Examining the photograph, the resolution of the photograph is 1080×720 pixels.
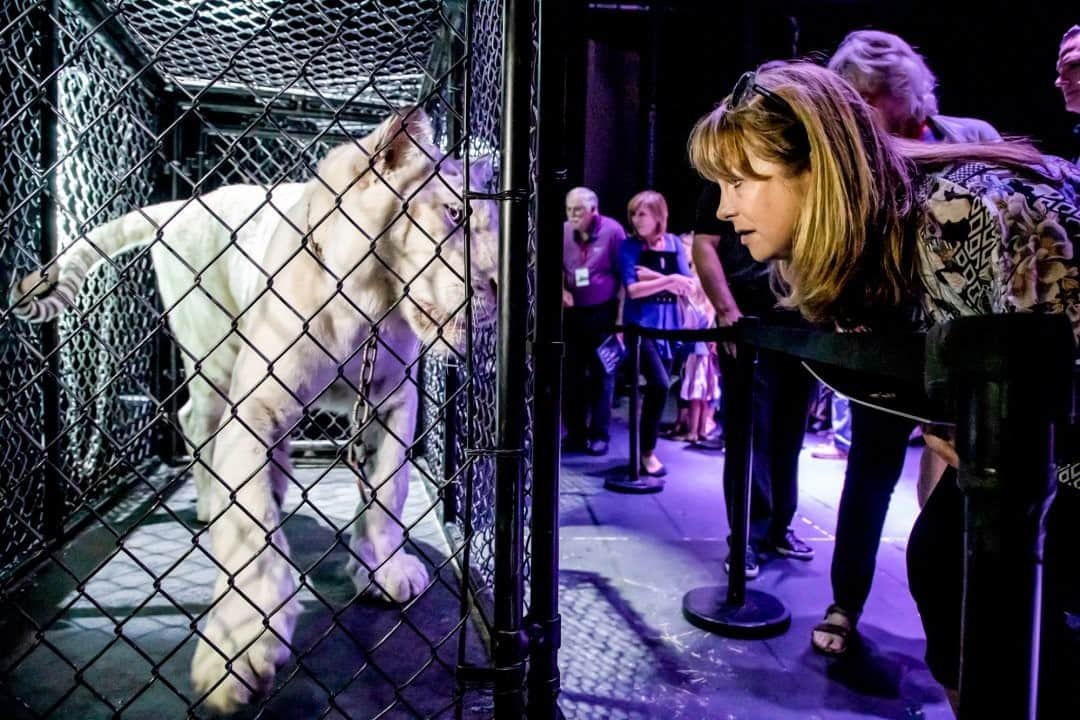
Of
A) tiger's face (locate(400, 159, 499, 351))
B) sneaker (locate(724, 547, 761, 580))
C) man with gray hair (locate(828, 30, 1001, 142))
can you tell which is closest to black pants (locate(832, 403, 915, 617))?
sneaker (locate(724, 547, 761, 580))

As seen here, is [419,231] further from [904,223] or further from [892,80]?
[892,80]

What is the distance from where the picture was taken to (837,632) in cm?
241

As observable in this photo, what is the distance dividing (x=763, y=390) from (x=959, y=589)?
178cm

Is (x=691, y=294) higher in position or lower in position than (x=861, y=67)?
lower

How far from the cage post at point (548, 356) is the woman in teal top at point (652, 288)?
349 cm

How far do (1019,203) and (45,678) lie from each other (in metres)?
2.74

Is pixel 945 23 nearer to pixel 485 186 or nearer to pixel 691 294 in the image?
pixel 691 294

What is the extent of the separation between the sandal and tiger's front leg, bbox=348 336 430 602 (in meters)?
1.49

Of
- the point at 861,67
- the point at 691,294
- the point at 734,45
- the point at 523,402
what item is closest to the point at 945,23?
the point at 734,45

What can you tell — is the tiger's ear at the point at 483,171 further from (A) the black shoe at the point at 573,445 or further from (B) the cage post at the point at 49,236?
(A) the black shoe at the point at 573,445

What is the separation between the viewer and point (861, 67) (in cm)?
248

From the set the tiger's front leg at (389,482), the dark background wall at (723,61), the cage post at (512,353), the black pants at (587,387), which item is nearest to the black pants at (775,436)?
the tiger's front leg at (389,482)

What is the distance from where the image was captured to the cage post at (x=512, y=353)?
55.8 inches

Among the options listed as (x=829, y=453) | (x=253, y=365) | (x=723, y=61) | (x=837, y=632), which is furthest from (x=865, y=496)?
(x=723, y=61)
